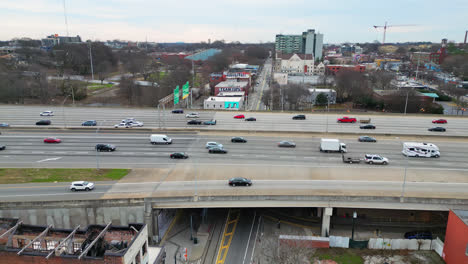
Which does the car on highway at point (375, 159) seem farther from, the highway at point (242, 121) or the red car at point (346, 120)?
the red car at point (346, 120)

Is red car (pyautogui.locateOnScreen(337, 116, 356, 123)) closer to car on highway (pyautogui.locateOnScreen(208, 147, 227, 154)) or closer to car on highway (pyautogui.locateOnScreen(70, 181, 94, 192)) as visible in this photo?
car on highway (pyautogui.locateOnScreen(208, 147, 227, 154))

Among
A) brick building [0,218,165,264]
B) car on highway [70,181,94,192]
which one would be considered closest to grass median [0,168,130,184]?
car on highway [70,181,94,192]

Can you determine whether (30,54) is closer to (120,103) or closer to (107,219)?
(120,103)

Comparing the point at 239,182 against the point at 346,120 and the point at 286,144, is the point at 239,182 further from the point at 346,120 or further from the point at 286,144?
the point at 346,120

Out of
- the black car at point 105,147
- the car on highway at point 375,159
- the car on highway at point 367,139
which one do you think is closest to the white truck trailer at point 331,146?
the car on highway at point 375,159

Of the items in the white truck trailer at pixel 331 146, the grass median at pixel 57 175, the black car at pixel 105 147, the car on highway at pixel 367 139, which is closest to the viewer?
the grass median at pixel 57 175

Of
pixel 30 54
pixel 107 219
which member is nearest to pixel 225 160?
pixel 107 219

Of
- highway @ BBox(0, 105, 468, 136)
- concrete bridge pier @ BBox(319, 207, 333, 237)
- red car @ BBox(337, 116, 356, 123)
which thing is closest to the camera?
concrete bridge pier @ BBox(319, 207, 333, 237)
